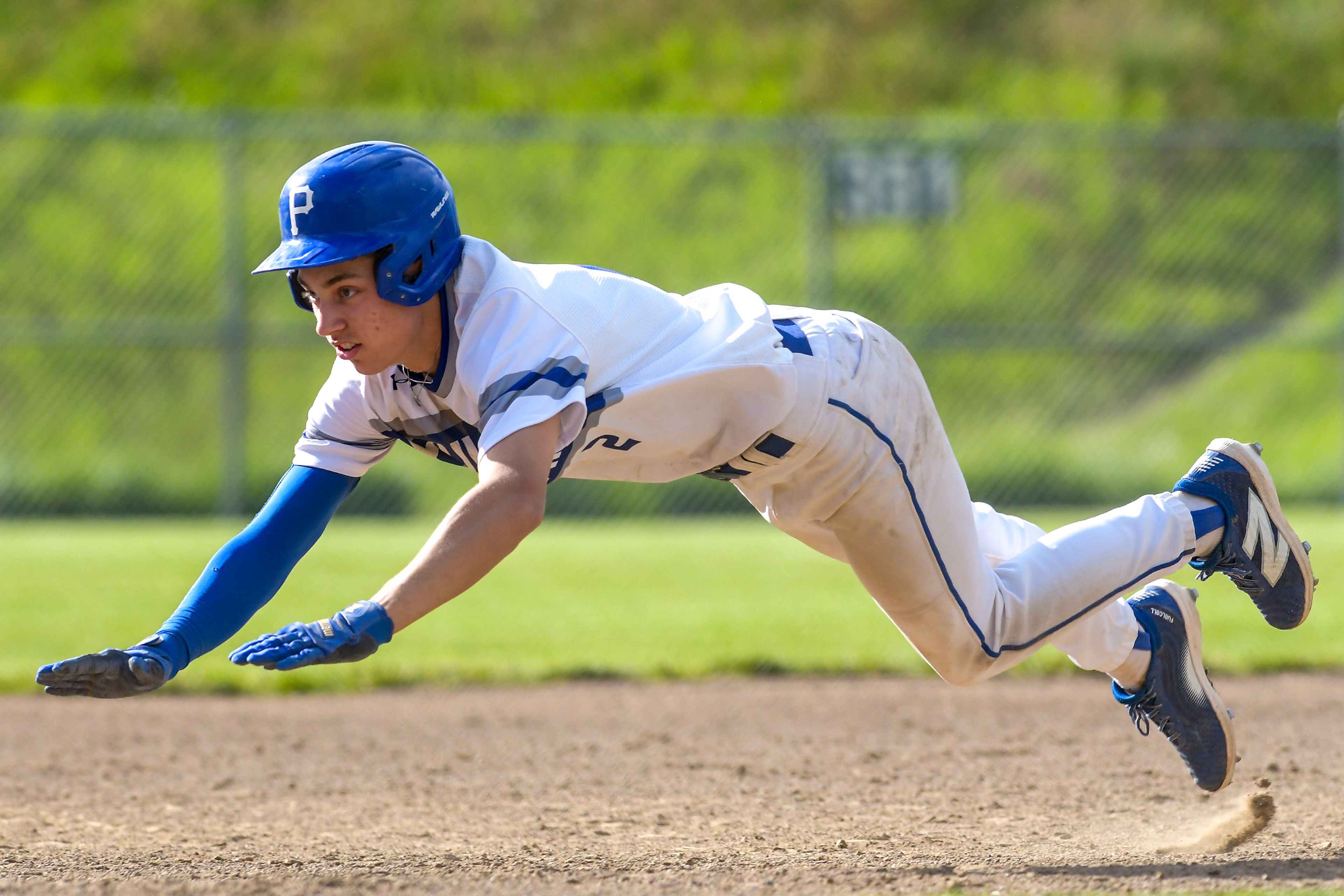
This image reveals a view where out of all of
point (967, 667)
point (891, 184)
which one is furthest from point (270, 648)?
point (891, 184)

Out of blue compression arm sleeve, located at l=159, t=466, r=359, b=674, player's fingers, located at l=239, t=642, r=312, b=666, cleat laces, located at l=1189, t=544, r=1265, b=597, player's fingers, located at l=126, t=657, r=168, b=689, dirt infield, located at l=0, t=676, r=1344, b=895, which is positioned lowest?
dirt infield, located at l=0, t=676, r=1344, b=895

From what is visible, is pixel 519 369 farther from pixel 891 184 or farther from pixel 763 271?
pixel 763 271

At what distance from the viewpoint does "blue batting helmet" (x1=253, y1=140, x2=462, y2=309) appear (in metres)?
2.83

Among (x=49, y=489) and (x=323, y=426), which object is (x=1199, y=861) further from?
(x=49, y=489)

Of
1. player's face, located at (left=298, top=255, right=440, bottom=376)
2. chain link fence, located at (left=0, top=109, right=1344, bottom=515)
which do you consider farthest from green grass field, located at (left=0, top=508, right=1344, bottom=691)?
player's face, located at (left=298, top=255, right=440, bottom=376)

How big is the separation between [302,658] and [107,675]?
40 centimetres

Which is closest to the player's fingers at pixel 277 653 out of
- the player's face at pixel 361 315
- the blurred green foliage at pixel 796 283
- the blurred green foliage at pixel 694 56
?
the player's face at pixel 361 315

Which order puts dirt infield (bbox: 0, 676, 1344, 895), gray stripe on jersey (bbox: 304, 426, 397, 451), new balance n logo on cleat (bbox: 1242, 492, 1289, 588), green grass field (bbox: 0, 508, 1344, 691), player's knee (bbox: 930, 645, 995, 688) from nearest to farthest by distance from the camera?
dirt infield (bbox: 0, 676, 1344, 895) < gray stripe on jersey (bbox: 304, 426, 397, 451) < player's knee (bbox: 930, 645, 995, 688) < new balance n logo on cleat (bbox: 1242, 492, 1289, 588) < green grass field (bbox: 0, 508, 1344, 691)

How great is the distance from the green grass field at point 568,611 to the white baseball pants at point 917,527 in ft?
7.92

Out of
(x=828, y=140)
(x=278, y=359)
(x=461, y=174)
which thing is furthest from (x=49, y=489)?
(x=828, y=140)

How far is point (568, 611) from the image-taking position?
23.4 feet

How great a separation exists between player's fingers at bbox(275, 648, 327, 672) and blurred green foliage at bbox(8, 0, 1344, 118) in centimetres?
1614

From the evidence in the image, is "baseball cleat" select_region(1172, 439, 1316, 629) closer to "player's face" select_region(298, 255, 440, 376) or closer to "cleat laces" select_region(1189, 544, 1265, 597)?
"cleat laces" select_region(1189, 544, 1265, 597)

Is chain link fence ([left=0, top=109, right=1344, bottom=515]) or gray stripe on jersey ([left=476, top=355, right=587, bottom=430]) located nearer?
gray stripe on jersey ([left=476, top=355, right=587, bottom=430])
